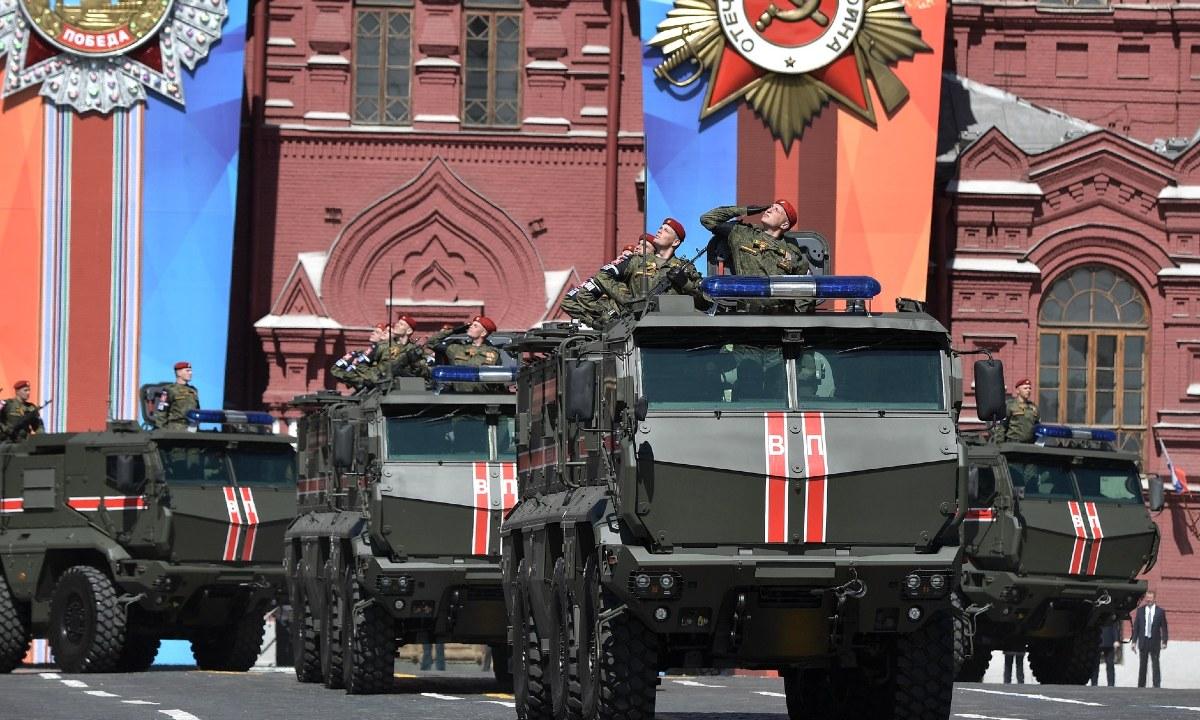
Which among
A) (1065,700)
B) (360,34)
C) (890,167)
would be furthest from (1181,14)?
(1065,700)

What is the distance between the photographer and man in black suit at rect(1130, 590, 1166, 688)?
32031mm

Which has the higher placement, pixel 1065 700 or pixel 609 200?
pixel 609 200

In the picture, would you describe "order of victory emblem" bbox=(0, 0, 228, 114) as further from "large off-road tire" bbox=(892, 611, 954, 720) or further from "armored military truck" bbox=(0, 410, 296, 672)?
"large off-road tire" bbox=(892, 611, 954, 720)

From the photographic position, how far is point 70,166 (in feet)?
113

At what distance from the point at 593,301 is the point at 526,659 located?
2.43 m

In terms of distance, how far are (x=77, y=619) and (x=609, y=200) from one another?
45.0 ft

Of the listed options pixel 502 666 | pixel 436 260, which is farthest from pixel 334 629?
pixel 436 260

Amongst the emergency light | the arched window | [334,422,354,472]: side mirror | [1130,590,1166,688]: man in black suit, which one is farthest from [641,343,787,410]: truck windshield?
the arched window

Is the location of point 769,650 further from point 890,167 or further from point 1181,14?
point 1181,14

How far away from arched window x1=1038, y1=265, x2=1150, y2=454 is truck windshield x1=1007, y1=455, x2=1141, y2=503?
10.1 meters

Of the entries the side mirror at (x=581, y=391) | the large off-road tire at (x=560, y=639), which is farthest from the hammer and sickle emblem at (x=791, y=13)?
the side mirror at (x=581, y=391)

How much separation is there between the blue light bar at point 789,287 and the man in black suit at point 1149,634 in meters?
19.1

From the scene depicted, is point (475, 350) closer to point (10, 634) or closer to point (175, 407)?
point (175, 407)

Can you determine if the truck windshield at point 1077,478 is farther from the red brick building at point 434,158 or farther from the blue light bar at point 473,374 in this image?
the red brick building at point 434,158
